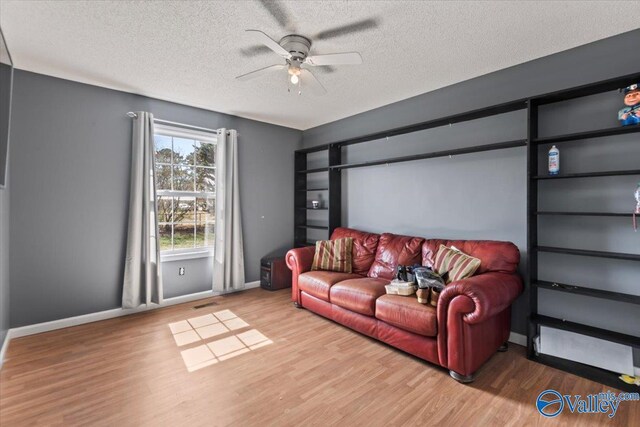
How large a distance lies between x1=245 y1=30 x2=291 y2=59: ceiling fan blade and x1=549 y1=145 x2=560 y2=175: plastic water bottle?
2357 mm

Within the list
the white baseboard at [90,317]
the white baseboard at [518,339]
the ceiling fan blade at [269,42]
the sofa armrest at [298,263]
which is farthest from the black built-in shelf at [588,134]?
the white baseboard at [90,317]

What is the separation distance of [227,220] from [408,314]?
2.88 m

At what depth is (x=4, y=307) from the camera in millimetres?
2623

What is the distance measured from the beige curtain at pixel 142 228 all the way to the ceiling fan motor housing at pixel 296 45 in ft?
7.22

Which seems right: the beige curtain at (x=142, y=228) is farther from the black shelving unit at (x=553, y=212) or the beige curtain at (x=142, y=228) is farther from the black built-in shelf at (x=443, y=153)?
the black shelving unit at (x=553, y=212)

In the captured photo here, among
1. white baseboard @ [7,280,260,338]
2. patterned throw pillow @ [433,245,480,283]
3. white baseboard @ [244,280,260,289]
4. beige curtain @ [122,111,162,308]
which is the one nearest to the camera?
patterned throw pillow @ [433,245,480,283]

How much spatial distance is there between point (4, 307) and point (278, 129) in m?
3.94

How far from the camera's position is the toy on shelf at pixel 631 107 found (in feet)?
6.79

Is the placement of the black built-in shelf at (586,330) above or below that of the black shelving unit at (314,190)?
below

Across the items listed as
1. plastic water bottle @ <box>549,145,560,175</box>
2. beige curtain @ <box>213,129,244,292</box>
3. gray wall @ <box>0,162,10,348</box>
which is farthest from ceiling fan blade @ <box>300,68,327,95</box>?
gray wall @ <box>0,162,10,348</box>

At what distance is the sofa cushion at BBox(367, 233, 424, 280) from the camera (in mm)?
3204

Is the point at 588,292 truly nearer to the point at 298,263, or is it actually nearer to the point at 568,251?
the point at 568,251

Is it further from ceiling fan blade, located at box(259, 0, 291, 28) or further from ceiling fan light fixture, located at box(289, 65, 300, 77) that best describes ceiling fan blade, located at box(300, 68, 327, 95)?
ceiling fan blade, located at box(259, 0, 291, 28)

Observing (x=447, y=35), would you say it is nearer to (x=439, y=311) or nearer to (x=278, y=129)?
(x=439, y=311)
